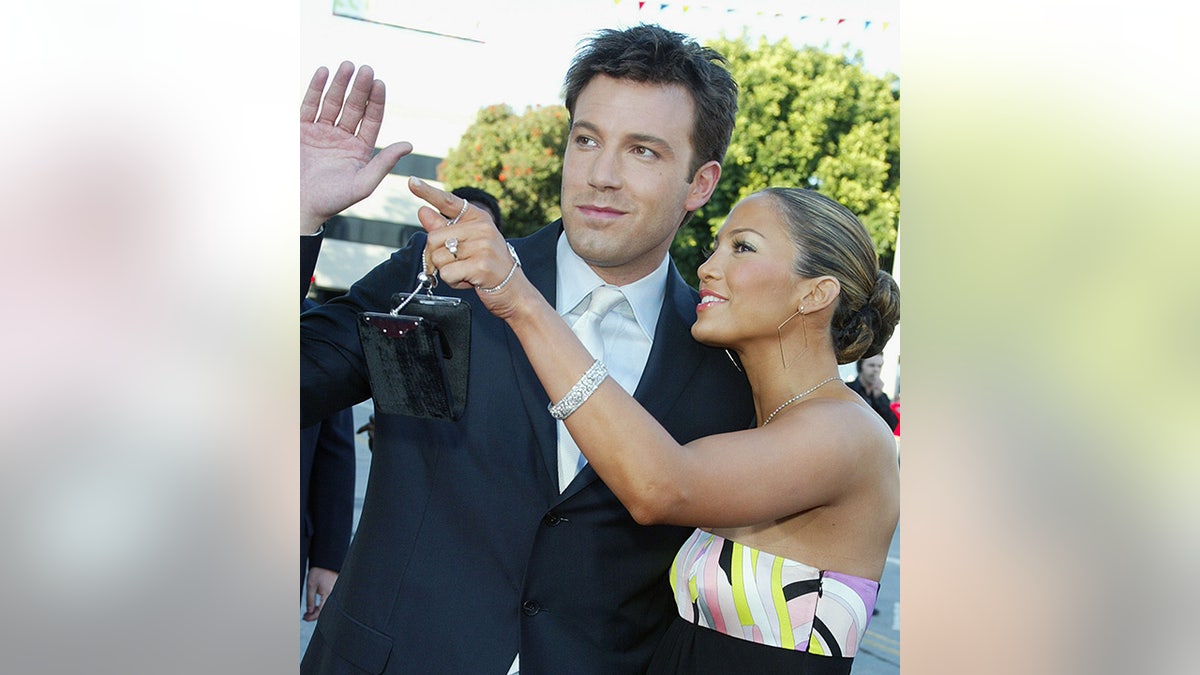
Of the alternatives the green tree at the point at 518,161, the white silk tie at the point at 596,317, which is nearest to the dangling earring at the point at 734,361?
the white silk tie at the point at 596,317

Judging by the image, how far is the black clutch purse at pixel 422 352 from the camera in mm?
1781

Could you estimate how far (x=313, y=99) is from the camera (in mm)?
2102

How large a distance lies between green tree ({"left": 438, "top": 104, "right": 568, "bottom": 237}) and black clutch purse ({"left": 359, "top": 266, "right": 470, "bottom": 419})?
59.0 ft

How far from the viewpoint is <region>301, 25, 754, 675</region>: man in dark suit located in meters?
2.21

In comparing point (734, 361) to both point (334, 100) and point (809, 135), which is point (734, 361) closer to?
point (334, 100)

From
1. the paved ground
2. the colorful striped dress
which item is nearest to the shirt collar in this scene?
the colorful striped dress

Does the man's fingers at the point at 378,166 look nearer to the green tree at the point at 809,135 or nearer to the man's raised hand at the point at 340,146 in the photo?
the man's raised hand at the point at 340,146

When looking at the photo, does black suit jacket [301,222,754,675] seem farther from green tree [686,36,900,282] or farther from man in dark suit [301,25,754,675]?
green tree [686,36,900,282]

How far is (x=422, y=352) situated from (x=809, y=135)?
61.7 feet

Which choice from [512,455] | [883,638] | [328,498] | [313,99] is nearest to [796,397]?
[512,455]
